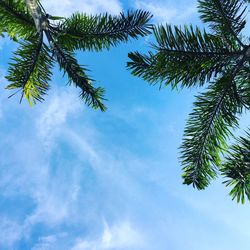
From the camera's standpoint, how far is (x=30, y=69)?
631 centimetres

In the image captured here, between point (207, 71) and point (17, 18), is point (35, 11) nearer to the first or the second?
point (17, 18)

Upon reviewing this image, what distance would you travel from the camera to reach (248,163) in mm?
4305

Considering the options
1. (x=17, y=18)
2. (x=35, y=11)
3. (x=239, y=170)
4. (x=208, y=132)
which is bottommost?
(x=239, y=170)

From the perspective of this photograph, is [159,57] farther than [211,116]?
No

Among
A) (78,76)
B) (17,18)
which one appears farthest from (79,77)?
(17,18)

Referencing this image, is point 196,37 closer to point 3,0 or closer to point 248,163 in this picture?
point 248,163

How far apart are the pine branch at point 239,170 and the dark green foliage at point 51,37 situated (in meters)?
2.44

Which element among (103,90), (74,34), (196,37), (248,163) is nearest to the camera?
(248,163)

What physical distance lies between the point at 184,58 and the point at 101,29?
157 centimetres

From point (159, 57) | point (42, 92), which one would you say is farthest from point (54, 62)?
point (159, 57)

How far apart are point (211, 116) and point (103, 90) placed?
217cm

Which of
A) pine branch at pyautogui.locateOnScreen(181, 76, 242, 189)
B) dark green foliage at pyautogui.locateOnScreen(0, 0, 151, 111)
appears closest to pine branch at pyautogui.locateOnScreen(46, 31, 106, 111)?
dark green foliage at pyautogui.locateOnScreen(0, 0, 151, 111)

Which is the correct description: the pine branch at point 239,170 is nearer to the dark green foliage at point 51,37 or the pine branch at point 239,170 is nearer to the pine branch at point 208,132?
the pine branch at point 208,132

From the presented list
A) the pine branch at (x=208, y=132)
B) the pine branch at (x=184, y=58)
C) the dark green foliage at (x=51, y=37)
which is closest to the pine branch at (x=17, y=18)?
the dark green foliage at (x=51, y=37)
